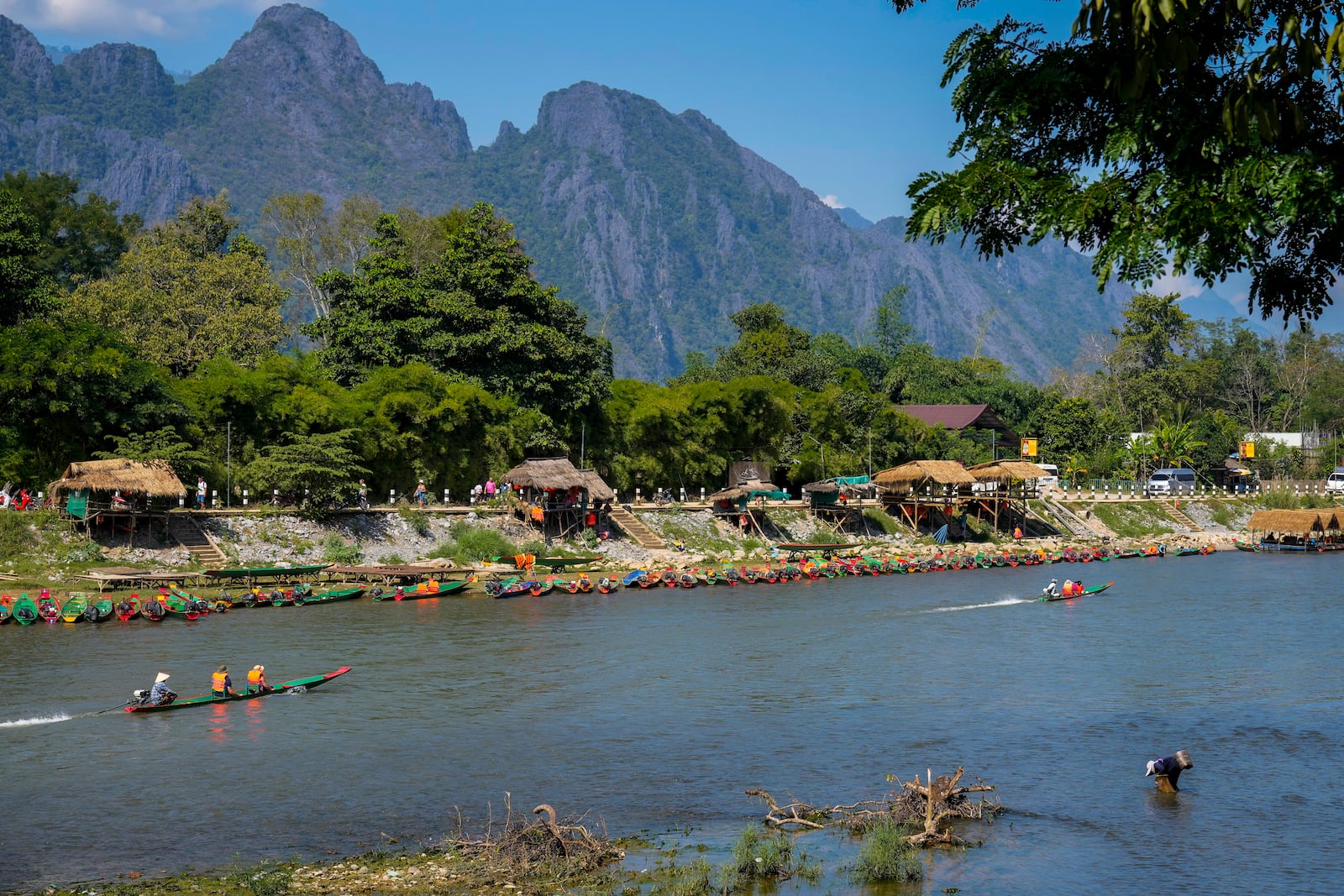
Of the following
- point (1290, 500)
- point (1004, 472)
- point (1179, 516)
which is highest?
point (1004, 472)

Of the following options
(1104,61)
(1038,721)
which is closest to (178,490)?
(1038,721)

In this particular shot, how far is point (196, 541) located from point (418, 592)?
9.01 metres

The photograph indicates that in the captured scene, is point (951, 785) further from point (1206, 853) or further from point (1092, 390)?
point (1092, 390)

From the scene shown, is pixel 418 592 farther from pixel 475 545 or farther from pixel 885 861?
pixel 885 861

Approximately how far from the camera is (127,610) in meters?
39.1

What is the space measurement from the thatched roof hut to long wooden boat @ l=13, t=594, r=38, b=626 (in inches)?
854

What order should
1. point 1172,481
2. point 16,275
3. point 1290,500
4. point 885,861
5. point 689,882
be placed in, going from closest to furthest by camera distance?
point 689,882 → point 885,861 → point 16,275 → point 1290,500 → point 1172,481

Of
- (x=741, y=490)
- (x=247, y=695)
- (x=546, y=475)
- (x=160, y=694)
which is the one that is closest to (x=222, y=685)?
(x=247, y=695)

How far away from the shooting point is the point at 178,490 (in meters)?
44.9

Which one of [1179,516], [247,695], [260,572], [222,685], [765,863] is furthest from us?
[1179,516]

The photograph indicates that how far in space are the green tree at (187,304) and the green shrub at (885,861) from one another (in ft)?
168

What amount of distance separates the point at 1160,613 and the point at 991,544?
81.5 feet

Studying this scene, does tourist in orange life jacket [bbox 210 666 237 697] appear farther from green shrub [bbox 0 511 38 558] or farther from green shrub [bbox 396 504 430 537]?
green shrub [bbox 396 504 430 537]

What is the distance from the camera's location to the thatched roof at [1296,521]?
2921 inches
